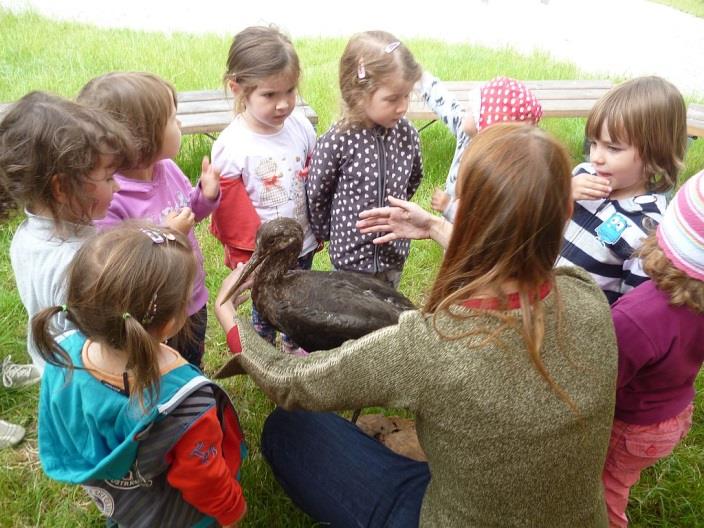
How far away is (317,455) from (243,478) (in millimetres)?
633

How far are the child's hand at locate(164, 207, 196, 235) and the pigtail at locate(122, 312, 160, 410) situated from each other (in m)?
0.69

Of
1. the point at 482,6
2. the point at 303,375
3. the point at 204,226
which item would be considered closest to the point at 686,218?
the point at 303,375

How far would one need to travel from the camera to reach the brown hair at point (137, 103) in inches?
94.5

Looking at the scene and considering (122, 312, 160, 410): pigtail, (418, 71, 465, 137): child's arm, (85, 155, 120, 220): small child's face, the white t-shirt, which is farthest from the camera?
(418, 71, 465, 137): child's arm

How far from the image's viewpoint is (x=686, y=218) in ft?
6.21

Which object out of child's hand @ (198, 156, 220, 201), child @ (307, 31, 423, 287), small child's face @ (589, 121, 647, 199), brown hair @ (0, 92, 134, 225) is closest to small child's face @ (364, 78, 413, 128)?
child @ (307, 31, 423, 287)

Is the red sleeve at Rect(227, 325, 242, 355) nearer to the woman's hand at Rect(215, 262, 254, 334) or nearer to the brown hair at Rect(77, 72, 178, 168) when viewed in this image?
the woman's hand at Rect(215, 262, 254, 334)

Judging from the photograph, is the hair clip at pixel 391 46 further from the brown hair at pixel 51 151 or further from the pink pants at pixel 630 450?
the pink pants at pixel 630 450

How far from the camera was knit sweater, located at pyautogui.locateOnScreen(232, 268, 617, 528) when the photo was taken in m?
Answer: 1.63

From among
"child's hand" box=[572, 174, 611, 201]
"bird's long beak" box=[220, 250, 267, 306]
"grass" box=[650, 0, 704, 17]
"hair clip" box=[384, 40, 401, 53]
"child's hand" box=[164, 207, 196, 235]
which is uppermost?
"hair clip" box=[384, 40, 401, 53]

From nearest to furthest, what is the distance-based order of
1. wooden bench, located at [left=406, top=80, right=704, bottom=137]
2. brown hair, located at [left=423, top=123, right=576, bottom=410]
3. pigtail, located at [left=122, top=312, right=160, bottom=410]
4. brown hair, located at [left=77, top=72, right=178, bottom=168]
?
brown hair, located at [left=423, top=123, right=576, bottom=410] < pigtail, located at [left=122, top=312, right=160, bottom=410] < brown hair, located at [left=77, top=72, right=178, bottom=168] < wooden bench, located at [left=406, top=80, right=704, bottom=137]

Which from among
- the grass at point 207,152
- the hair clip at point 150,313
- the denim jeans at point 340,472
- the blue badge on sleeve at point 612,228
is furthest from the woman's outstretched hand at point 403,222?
the hair clip at point 150,313

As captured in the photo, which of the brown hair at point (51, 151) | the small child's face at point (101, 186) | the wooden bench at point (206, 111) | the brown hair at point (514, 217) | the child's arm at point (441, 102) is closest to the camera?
the brown hair at point (514, 217)

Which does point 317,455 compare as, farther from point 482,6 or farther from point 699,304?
point 482,6
